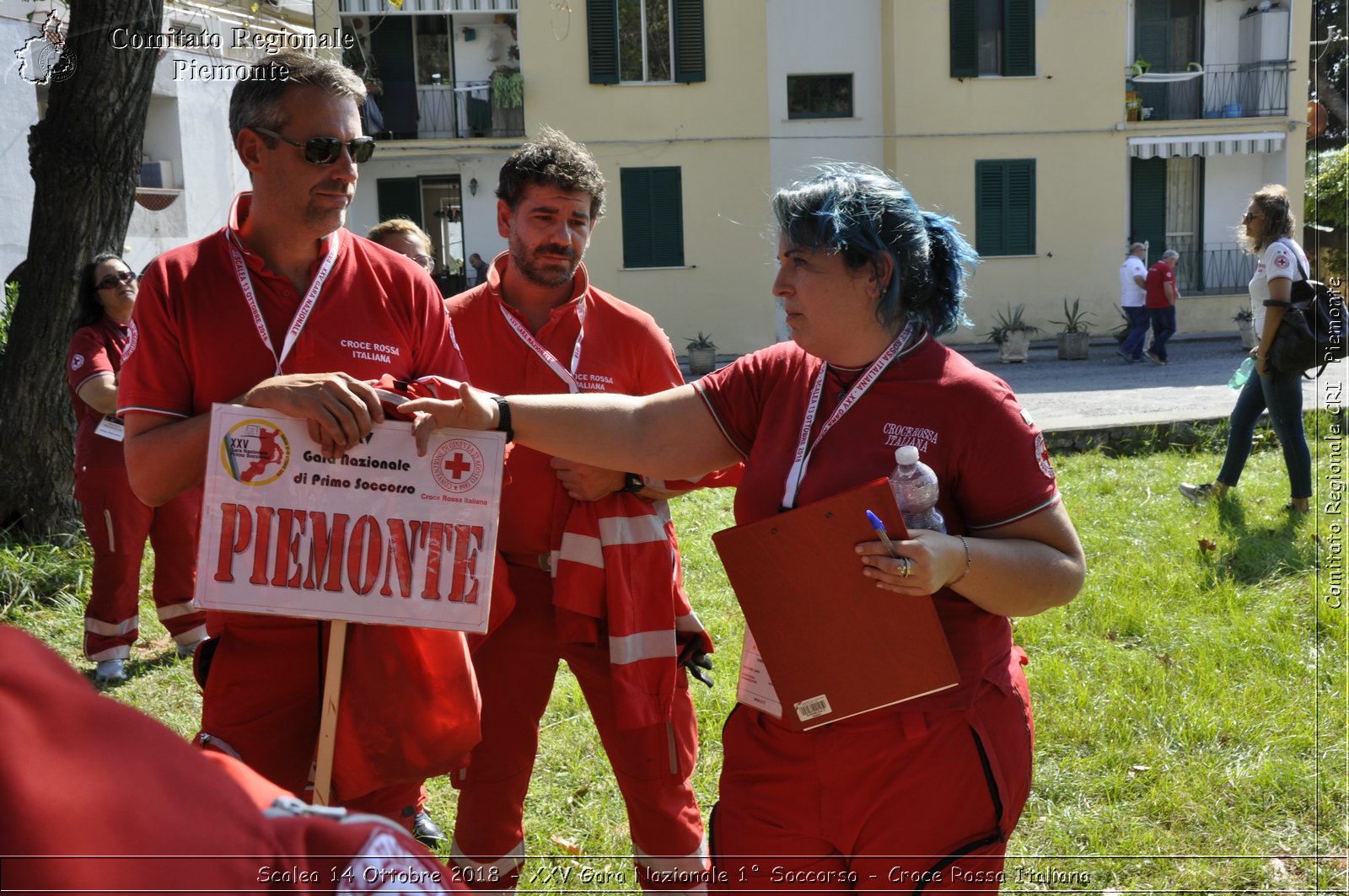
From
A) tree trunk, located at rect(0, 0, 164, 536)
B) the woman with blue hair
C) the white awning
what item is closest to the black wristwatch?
the woman with blue hair

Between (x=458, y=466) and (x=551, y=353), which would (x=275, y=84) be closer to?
(x=458, y=466)

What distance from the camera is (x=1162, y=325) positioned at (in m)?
21.0

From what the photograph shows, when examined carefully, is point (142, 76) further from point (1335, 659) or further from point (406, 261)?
point (1335, 659)

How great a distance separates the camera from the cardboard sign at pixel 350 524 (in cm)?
251

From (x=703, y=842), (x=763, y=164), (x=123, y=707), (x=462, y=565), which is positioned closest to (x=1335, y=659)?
(x=703, y=842)

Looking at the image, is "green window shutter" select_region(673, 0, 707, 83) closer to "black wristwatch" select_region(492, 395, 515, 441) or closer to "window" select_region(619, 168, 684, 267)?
"window" select_region(619, 168, 684, 267)

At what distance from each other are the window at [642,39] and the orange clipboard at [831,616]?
22.4 metres

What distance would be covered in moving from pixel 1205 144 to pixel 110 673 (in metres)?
25.2

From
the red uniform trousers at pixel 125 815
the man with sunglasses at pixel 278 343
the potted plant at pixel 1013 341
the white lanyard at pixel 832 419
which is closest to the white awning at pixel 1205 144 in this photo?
the potted plant at pixel 1013 341

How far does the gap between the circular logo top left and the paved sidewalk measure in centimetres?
857

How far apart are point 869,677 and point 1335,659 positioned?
13.3 ft

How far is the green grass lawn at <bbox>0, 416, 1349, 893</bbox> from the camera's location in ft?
12.8

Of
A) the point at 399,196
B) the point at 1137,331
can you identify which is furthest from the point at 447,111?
the point at 1137,331

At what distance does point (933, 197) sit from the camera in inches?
972
